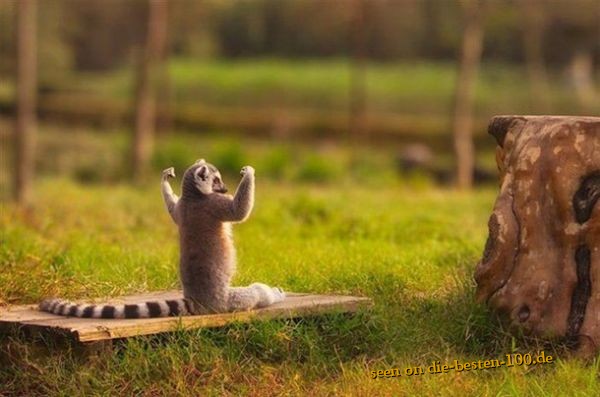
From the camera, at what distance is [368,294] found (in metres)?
8.27

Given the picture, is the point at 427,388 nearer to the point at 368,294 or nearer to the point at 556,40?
the point at 368,294

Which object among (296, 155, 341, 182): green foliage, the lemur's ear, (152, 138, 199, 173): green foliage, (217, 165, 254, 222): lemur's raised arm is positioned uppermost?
the lemur's ear

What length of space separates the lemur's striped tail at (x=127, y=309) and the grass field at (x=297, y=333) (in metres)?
0.15

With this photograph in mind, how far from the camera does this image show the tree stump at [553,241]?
7504 millimetres

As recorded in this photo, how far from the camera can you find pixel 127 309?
715cm

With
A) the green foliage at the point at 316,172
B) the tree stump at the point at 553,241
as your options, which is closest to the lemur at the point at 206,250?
the tree stump at the point at 553,241

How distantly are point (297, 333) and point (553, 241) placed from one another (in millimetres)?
1612

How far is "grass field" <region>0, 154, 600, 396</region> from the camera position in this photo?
7.00 m

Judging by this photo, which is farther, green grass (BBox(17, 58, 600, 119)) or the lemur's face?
green grass (BBox(17, 58, 600, 119))

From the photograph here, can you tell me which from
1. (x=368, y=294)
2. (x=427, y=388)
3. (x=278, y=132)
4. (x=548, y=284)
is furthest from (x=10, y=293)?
(x=278, y=132)

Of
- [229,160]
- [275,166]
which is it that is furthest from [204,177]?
[229,160]

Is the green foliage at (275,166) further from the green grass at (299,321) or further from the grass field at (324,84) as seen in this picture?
the grass field at (324,84)

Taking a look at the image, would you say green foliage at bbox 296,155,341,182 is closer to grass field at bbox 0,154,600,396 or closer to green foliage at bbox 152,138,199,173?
green foliage at bbox 152,138,199,173

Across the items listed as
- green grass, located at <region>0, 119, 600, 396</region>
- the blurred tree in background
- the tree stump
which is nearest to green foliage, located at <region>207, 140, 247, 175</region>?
the blurred tree in background
